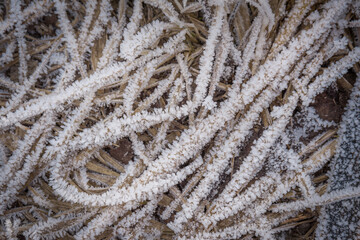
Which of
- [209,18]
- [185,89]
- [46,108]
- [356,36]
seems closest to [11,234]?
[46,108]

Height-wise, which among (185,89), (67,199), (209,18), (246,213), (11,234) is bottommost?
(11,234)

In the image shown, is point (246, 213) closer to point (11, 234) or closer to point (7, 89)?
point (11, 234)

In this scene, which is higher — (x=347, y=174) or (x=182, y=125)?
(x=347, y=174)

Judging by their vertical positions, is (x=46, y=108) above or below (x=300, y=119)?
below

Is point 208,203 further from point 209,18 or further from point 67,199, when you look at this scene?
point 209,18

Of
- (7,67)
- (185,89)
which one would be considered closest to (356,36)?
(185,89)

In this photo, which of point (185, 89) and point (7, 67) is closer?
point (185, 89)
